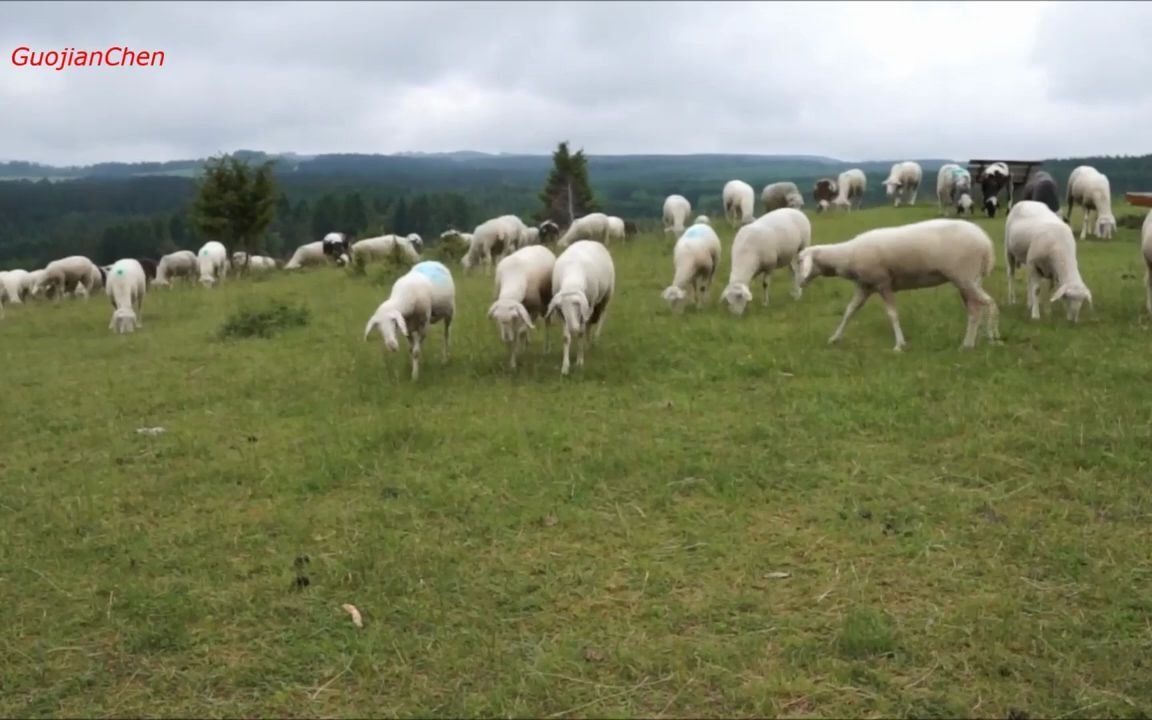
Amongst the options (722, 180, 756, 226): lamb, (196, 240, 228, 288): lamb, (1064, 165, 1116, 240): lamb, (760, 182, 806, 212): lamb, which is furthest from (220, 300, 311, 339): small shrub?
(760, 182, 806, 212): lamb

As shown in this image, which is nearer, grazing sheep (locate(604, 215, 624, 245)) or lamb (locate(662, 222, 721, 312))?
lamb (locate(662, 222, 721, 312))

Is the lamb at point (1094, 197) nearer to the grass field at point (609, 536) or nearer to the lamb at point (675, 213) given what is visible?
the lamb at point (675, 213)

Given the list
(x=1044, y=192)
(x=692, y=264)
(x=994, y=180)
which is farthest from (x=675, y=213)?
(x=692, y=264)

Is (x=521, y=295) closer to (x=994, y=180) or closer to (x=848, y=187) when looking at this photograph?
(x=994, y=180)

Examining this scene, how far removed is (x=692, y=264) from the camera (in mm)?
12523

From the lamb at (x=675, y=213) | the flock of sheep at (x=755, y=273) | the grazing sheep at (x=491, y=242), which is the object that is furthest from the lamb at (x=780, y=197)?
the flock of sheep at (x=755, y=273)

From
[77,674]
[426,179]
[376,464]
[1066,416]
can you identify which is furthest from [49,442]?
[426,179]

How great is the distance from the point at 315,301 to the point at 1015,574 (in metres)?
14.5

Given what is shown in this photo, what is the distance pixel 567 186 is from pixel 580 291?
37945 mm

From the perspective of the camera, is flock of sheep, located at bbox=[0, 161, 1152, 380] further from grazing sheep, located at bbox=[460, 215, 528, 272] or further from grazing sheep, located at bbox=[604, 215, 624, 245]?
grazing sheep, located at bbox=[604, 215, 624, 245]

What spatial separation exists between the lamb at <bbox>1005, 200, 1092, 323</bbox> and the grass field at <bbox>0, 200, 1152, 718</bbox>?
0.42 metres

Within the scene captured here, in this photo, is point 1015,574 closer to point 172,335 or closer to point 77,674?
point 77,674

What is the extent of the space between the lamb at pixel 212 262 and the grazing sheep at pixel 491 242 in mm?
8095

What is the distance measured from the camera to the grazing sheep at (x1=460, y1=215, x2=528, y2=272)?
21.8 meters
